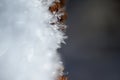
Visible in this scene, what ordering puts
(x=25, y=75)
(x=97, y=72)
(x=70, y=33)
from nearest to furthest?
(x=25, y=75)
(x=97, y=72)
(x=70, y=33)

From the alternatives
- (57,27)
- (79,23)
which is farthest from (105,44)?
(57,27)

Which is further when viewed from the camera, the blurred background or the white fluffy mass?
the blurred background

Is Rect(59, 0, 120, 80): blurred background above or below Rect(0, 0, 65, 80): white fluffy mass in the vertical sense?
above

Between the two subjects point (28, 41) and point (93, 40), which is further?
point (93, 40)

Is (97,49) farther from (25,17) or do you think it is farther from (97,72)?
(25,17)
